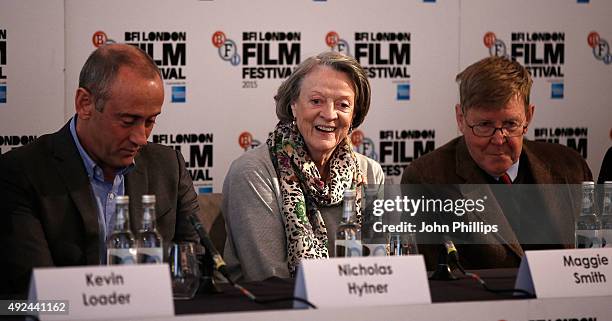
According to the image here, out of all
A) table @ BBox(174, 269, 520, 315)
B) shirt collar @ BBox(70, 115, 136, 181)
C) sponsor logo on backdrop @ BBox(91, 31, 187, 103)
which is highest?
Answer: sponsor logo on backdrop @ BBox(91, 31, 187, 103)

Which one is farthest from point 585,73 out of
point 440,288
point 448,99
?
point 440,288

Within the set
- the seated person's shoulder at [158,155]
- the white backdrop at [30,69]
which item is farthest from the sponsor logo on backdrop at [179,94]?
the seated person's shoulder at [158,155]

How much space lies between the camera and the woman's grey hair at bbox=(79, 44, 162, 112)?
2760mm

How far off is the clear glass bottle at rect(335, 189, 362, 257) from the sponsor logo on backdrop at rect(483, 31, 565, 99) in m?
2.85

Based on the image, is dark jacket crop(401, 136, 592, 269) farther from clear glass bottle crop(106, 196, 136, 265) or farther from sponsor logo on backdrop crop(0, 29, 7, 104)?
sponsor logo on backdrop crop(0, 29, 7, 104)

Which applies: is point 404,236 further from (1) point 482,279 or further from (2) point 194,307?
(2) point 194,307

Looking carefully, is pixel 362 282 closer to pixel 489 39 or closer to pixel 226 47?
pixel 226 47

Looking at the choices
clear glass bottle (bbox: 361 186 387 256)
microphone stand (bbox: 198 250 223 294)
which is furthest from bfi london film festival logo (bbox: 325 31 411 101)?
microphone stand (bbox: 198 250 223 294)

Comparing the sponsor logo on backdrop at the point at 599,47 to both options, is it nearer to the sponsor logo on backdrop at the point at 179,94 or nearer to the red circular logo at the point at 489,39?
the red circular logo at the point at 489,39

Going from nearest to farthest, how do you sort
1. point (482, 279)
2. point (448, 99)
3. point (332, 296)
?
point (332, 296) → point (482, 279) → point (448, 99)

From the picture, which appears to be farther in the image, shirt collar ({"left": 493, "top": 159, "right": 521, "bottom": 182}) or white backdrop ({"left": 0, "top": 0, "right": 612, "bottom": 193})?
white backdrop ({"left": 0, "top": 0, "right": 612, "bottom": 193})

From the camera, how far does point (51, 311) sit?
1.90 metres

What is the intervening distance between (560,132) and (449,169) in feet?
6.81

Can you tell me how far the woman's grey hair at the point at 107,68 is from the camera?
9.05 feet
